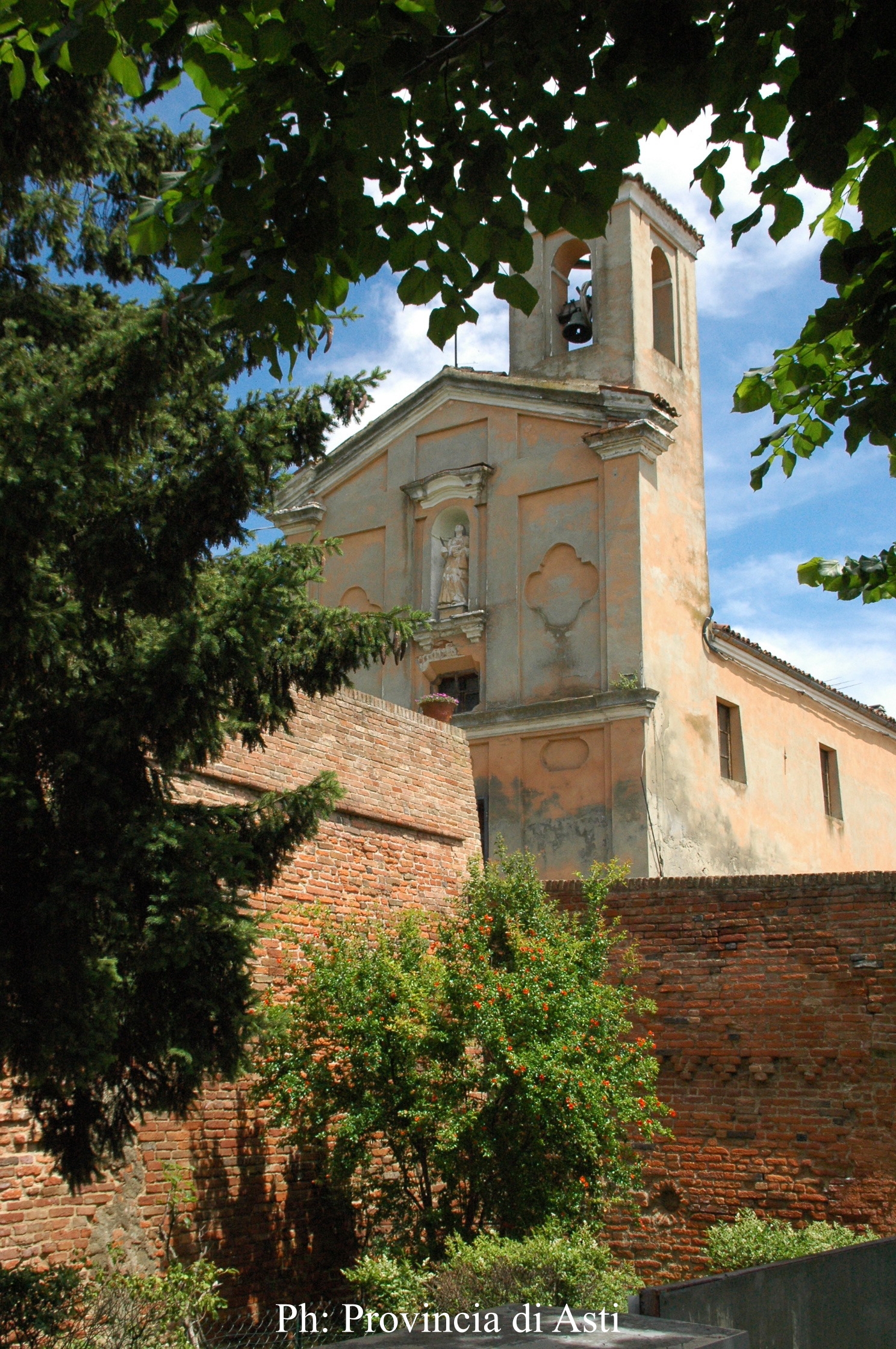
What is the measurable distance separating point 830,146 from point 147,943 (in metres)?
4.66

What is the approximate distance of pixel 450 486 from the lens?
20.3 m

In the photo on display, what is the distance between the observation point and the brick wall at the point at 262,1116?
7918 mm

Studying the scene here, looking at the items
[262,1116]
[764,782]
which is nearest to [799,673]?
[764,782]

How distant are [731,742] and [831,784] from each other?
4.22m

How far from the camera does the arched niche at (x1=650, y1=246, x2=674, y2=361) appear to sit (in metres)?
21.0

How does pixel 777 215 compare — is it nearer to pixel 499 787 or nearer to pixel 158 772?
pixel 158 772

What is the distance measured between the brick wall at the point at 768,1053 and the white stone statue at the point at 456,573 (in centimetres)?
898

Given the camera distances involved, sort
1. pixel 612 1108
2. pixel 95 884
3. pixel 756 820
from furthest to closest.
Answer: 1. pixel 756 820
2. pixel 612 1108
3. pixel 95 884

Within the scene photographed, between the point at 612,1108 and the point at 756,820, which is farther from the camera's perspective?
the point at 756,820

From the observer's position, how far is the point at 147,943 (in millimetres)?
6188

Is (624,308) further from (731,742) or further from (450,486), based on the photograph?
(731,742)

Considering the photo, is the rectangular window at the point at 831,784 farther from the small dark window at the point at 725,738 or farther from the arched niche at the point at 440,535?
the arched niche at the point at 440,535

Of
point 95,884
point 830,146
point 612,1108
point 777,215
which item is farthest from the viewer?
point 612,1108

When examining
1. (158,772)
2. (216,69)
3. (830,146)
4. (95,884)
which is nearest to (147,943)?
(95,884)
